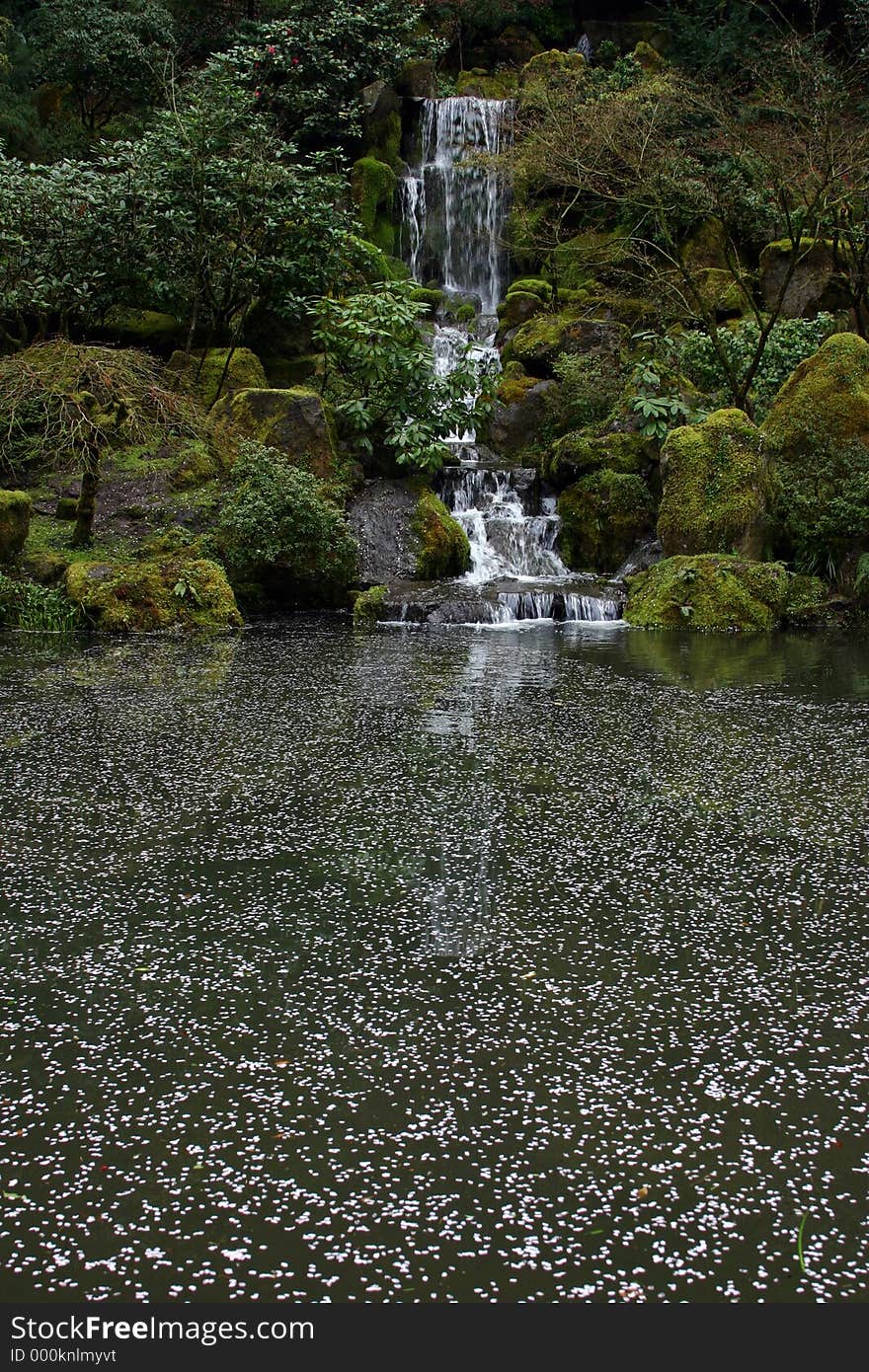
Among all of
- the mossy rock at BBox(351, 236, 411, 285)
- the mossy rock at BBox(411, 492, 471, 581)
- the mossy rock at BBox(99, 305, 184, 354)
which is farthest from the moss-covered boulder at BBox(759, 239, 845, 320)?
the mossy rock at BBox(99, 305, 184, 354)

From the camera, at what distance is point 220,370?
15.9 meters

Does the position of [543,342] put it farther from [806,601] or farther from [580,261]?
[806,601]

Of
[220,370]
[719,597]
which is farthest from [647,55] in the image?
[719,597]

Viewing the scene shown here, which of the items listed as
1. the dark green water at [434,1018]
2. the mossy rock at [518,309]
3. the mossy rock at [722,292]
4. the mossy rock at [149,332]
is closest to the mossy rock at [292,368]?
the mossy rock at [149,332]

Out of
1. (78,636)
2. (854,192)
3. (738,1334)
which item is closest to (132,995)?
(738,1334)

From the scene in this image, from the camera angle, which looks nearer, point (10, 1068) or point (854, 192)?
point (10, 1068)

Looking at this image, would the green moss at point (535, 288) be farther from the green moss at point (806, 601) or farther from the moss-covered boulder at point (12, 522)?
the moss-covered boulder at point (12, 522)

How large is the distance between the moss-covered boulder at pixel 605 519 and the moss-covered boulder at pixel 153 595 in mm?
5616

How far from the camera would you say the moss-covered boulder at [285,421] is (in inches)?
565

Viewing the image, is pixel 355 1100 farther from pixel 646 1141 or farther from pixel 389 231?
pixel 389 231

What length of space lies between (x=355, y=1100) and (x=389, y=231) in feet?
75.0

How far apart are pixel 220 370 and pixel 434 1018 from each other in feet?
47.7

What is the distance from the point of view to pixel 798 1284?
5.90ft

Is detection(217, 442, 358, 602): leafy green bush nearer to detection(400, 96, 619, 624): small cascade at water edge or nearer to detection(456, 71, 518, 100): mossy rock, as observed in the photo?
detection(400, 96, 619, 624): small cascade at water edge
